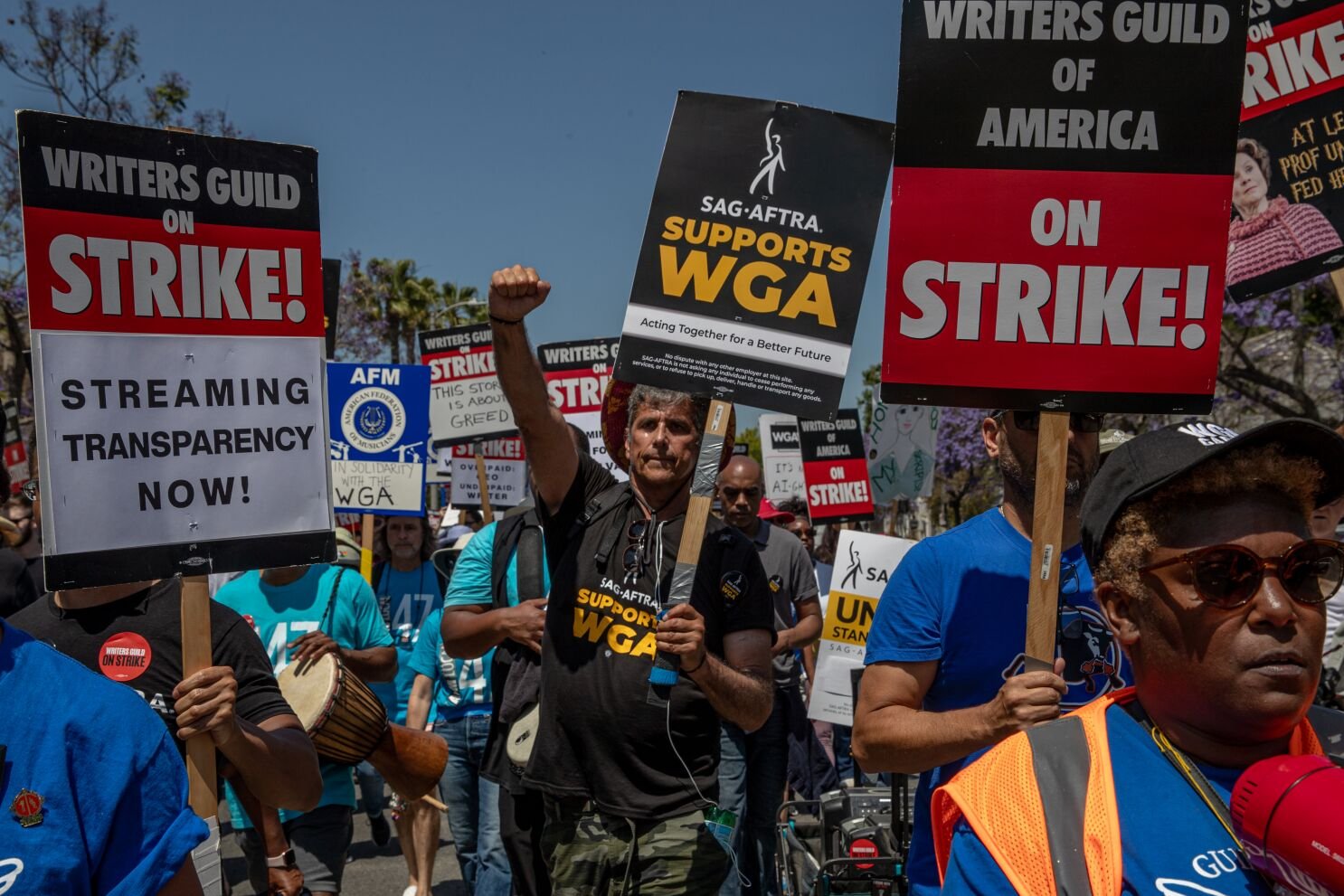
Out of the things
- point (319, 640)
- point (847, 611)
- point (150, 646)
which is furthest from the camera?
point (847, 611)

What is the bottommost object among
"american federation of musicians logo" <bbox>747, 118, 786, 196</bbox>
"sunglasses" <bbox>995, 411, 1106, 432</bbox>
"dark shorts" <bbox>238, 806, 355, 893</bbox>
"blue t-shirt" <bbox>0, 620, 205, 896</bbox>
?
"dark shorts" <bbox>238, 806, 355, 893</bbox>

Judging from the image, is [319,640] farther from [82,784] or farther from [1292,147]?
[1292,147]

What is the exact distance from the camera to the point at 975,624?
295 centimetres

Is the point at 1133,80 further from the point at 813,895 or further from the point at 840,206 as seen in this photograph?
the point at 813,895

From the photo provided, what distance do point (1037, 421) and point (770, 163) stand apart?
124cm

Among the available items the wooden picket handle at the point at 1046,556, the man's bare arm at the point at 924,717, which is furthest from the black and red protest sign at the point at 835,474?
the wooden picket handle at the point at 1046,556

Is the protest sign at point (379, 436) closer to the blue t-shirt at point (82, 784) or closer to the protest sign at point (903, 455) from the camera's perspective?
the protest sign at point (903, 455)

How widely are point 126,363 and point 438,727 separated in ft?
13.3

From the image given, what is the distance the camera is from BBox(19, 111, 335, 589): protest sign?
9.57ft

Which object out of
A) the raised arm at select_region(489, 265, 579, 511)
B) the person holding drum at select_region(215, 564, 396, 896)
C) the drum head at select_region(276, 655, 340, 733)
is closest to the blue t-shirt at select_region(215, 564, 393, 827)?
the person holding drum at select_region(215, 564, 396, 896)

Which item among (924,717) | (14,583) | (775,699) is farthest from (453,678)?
(924,717)

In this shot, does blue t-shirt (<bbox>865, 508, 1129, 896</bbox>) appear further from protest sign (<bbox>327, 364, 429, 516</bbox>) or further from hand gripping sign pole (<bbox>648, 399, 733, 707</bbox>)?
protest sign (<bbox>327, 364, 429, 516</bbox>)

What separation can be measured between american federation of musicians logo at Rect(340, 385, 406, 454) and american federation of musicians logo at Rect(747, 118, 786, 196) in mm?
5322

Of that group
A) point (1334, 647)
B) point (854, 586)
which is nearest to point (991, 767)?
point (1334, 647)
